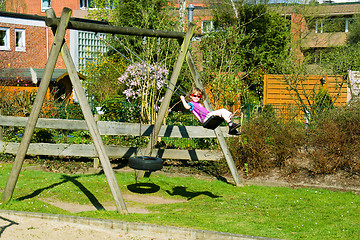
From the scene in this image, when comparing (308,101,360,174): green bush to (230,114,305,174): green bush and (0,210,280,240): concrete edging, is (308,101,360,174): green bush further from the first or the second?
(0,210,280,240): concrete edging

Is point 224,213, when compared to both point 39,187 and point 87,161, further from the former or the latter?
point 87,161

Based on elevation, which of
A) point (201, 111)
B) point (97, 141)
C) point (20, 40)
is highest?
point (20, 40)

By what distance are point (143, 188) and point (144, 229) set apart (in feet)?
11.8

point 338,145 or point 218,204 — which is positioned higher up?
point 338,145

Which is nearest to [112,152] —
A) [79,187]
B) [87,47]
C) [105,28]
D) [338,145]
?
[79,187]

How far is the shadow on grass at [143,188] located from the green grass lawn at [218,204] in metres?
0.04

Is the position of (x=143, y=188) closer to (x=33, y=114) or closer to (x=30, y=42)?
(x=33, y=114)

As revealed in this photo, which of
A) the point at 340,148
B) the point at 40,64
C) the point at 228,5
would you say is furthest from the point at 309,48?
the point at 340,148

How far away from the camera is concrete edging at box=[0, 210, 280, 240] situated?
6293 millimetres

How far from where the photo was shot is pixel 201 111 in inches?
350

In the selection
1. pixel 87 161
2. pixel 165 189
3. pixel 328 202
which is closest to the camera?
pixel 328 202

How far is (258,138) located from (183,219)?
4.20 m

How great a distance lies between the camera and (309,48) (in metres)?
42.5

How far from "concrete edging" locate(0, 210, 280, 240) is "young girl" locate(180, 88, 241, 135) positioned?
258 centimetres
